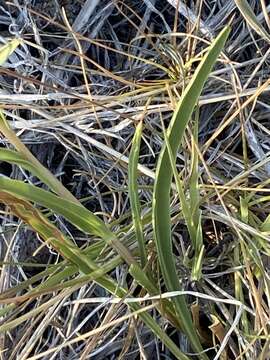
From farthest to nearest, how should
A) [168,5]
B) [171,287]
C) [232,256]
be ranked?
[168,5], [232,256], [171,287]

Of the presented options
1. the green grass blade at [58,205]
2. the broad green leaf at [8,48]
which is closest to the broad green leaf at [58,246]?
the green grass blade at [58,205]

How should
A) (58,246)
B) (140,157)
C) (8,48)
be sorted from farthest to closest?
(140,157)
(58,246)
(8,48)

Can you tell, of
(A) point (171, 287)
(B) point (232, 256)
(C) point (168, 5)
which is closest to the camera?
(A) point (171, 287)

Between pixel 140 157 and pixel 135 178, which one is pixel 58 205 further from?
pixel 140 157

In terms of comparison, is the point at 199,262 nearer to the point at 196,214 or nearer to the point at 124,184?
the point at 196,214

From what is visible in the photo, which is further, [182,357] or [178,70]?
[178,70]

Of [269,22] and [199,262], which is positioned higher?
[269,22]

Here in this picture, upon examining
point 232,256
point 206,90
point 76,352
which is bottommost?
point 76,352

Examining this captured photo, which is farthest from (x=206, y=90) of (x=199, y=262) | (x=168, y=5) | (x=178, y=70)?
(x=199, y=262)

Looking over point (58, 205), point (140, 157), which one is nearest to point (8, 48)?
point (58, 205)
